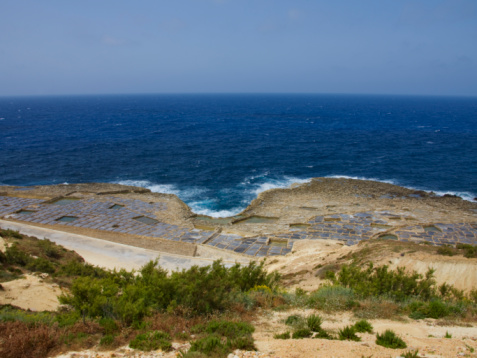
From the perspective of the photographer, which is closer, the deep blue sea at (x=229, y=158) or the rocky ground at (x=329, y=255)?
the rocky ground at (x=329, y=255)

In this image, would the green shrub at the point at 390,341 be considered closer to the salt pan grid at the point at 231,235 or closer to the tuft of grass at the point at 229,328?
the tuft of grass at the point at 229,328

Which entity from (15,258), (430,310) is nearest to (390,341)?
(430,310)

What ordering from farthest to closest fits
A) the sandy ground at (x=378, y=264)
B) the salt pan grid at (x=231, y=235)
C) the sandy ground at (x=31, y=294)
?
the salt pan grid at (x=231, y=235) < the sandy ground at (x=378, y=264) < the sandy ground at (x=31, y=294)

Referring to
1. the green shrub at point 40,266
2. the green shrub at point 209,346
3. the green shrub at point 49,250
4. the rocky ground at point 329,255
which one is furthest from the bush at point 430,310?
the green shrub at point 49,250

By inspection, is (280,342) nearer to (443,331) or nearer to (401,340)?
(401,340)

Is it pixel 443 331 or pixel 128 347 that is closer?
pixel 128 347

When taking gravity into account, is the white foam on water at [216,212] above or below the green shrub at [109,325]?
below

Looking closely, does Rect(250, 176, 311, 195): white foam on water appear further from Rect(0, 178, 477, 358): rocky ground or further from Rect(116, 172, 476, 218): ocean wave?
Rect(0, 178, 477, 358): rocky ground

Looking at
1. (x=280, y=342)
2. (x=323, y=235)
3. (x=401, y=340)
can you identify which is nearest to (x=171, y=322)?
(x=280, y=342)
